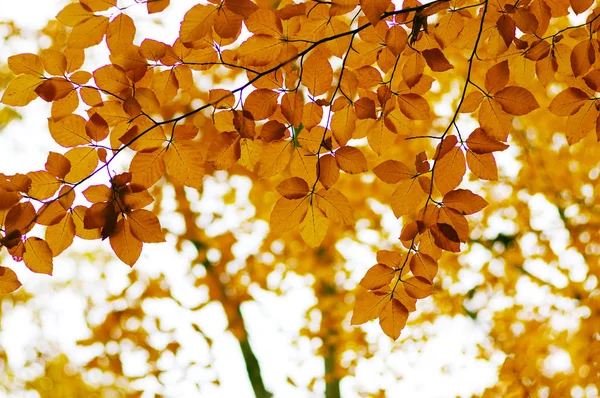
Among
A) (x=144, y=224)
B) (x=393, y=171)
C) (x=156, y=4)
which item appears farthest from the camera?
(x=393, y=171)

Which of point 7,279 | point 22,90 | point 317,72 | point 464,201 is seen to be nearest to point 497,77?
point 464,201

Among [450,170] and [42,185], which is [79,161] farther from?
[450,170]

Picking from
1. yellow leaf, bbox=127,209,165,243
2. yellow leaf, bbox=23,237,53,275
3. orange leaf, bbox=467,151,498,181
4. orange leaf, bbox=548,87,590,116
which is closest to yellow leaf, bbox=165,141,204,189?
yellow leaf, bbox=127,209,165,243

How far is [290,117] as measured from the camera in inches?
48.9

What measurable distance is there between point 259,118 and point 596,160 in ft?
10.9

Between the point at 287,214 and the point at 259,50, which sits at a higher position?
the point at 259,50

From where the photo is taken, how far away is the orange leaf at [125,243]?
3.76 ft

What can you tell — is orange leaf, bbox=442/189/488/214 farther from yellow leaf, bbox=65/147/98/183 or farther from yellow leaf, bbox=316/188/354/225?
yellow leaf, bbox=65/147/98/183

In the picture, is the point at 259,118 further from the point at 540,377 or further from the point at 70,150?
the point at 540,377

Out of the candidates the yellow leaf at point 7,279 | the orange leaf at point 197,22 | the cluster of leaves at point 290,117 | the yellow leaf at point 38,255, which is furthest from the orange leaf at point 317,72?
the yellow leaf at point 7,279

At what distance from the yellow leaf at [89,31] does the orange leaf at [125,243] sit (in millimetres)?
398

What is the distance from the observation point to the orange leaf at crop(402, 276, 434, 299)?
1284mm

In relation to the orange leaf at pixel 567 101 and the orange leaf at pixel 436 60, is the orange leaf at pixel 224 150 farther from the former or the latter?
the orange leaf at pixel 567 101

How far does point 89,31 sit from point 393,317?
3.26ft
